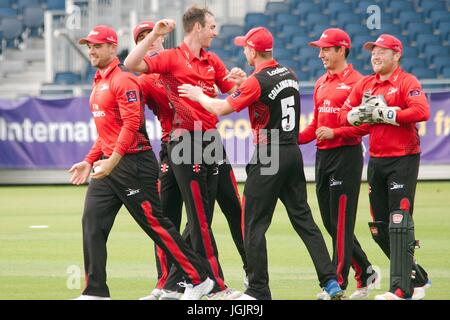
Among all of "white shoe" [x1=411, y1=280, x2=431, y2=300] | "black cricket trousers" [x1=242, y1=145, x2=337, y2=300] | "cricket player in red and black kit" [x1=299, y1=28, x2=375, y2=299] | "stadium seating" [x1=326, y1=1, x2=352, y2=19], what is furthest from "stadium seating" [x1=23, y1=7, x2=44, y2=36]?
"white shoe" [x1=411, y1=280, x2=431, y2=300]

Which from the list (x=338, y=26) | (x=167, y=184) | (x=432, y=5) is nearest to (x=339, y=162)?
(x=167, y=184)

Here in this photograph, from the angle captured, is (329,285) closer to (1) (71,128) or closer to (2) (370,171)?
(2) (370,171)

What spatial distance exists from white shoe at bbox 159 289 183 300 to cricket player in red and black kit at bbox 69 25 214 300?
37 centimetres

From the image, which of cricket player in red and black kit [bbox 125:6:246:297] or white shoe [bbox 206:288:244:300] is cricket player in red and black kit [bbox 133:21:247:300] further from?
white shoe [bbox 206:288:244:300]

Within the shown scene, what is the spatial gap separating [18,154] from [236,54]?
8016 millimetres

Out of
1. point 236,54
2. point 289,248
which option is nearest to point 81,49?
point 236,54

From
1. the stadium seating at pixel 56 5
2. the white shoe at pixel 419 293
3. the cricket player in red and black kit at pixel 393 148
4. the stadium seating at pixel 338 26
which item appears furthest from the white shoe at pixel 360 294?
the stadium seating at pixel 56 5

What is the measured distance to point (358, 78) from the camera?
10.4 metres

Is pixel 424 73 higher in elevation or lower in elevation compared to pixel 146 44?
lower

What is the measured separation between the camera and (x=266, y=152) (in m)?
9.30

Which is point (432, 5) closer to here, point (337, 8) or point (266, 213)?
point (337, 8)

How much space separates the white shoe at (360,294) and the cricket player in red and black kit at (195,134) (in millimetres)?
1197

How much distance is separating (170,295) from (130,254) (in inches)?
130

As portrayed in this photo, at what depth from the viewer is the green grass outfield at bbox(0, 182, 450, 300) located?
1038cm
